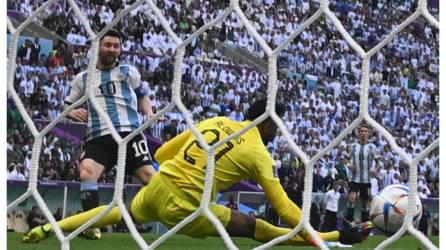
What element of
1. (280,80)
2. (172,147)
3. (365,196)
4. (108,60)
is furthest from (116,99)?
(280,80)

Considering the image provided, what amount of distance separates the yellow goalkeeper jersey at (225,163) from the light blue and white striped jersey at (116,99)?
877 mm

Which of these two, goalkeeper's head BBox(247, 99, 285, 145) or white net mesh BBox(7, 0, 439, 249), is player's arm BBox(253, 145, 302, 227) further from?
white net mesh BBox(7, 0, 439, 249)

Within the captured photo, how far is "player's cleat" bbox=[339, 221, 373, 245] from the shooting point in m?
4.10

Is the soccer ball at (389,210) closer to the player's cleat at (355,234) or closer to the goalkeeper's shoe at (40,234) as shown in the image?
the player's cleat at (355,234)

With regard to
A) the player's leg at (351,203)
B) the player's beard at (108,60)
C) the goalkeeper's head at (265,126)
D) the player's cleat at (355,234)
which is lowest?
the player's leg at (351,203)

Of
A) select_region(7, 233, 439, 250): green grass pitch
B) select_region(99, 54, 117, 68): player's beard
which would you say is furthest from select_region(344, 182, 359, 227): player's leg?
select_region(99, 54, 117, 68): player's beard

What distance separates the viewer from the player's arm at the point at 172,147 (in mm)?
3449

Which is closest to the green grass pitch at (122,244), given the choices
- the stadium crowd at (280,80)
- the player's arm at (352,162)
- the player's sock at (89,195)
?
the player's sock at (89,195)

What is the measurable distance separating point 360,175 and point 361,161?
0.18 m

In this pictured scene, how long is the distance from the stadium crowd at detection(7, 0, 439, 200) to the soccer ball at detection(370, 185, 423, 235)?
2347 millimetres

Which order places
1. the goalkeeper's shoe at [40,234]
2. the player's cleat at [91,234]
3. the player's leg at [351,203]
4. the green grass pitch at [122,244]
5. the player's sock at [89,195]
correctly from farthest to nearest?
the player's leg at [351,203] < the player's cleat at [91,234] < the player's sock at [89,195] < the green grass pitch at [122,244] < the goalkeeper's shoe at [40,234]

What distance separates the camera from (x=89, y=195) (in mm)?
4324

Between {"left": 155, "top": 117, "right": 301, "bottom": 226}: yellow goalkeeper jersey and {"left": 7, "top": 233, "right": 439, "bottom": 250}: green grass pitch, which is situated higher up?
{"left": 155, "top": 117, "right": 301, "bottom": 226}: yellow goalkeeper jersey

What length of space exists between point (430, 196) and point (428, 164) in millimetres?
1001
